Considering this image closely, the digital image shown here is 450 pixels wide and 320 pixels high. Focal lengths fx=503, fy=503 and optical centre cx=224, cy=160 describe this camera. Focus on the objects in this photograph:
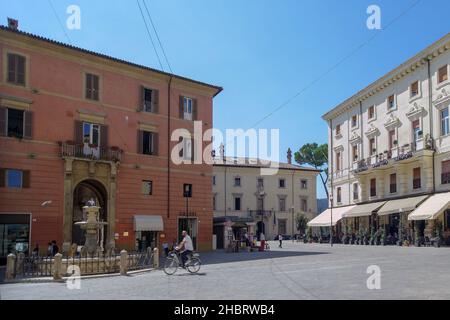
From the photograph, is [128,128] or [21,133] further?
[128,128]

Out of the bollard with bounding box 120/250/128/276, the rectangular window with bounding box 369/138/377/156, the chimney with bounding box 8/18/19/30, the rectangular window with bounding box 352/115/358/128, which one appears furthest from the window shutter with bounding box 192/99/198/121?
the bollard with bounding box 120/250/128/276

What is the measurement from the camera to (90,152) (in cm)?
3189

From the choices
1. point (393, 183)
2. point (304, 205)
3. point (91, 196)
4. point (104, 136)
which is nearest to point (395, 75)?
point (393, 183)

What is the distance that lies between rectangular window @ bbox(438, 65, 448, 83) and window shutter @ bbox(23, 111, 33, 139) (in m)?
27.0

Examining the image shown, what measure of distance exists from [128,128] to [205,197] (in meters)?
8.32

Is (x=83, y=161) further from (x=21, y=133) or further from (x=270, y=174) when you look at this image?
(x=270, y=174)

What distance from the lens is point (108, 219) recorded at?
32.5 meters

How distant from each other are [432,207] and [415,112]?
26.6ft

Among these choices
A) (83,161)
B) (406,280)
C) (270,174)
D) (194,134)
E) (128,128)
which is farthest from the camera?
(270,174)

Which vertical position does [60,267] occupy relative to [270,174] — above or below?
below

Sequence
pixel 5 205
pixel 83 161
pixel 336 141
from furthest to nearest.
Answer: pixel 336 141, pixel 83 161, pixel 5 205

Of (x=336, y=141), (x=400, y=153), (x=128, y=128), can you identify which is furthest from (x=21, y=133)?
(x=336, y=141)

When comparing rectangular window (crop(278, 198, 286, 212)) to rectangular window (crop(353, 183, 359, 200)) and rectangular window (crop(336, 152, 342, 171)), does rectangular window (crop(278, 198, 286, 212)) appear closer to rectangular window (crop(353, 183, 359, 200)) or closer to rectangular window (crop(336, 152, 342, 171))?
rectangular window (crop(336, 152, 342, 171))

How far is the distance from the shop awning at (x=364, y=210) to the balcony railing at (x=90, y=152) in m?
21.5
